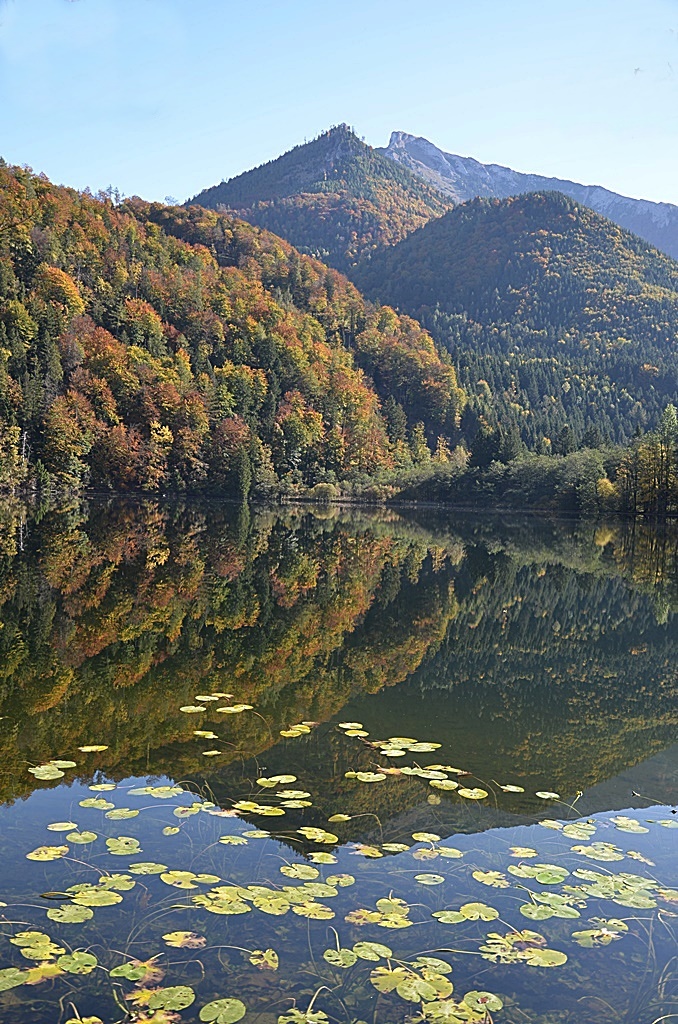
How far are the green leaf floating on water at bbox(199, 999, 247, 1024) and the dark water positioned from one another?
0.02 meters

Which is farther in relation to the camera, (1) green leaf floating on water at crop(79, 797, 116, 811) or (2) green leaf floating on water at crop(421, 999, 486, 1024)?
(1) green leaf floating on water at crop(79, 797, 116, 811)

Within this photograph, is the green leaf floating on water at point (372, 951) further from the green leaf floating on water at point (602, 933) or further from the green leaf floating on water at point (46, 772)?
the green leaf floating on water at point (46, 772)

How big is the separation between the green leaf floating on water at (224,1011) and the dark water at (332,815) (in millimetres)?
15

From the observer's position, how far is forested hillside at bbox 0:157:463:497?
279 ft

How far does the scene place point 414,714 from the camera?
12484mm

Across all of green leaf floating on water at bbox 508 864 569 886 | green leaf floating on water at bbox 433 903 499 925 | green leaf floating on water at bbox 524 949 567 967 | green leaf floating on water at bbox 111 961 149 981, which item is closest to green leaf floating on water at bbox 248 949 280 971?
green leaf floating on water at bbox 111 961 149 981

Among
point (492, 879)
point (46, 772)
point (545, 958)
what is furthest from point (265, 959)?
point (46, 772)

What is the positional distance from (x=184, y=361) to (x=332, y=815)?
95.1 meters

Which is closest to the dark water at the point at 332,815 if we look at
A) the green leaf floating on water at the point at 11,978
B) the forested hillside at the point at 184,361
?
the green leaf floating on water at the point at 11,978

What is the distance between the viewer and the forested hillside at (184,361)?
8500cm

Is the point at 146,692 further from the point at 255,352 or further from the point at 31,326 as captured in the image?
the point at 255,352

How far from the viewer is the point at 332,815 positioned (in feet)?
27.8

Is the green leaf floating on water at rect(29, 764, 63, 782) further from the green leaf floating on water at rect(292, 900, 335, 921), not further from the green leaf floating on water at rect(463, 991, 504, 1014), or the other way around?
the green leaf floating on water at rect(463, 991, 504, 1014)

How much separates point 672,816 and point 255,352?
4230 inches
